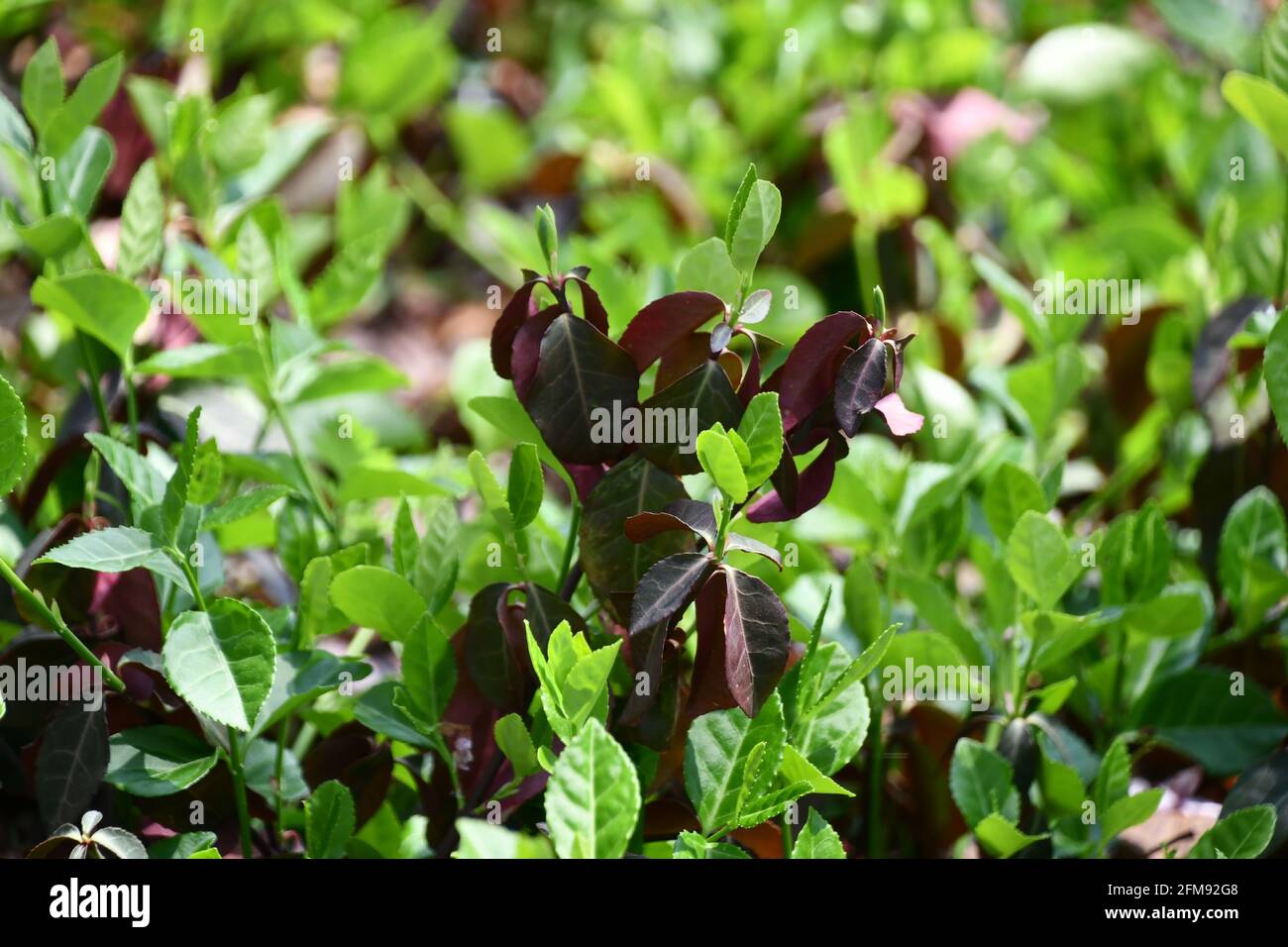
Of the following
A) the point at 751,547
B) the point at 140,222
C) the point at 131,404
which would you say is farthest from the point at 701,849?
the point at 140,222

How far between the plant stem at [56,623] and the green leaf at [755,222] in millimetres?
515

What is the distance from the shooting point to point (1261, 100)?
3.43 feet

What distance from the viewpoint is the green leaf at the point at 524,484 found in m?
0.90

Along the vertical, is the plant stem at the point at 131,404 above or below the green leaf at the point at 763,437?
above

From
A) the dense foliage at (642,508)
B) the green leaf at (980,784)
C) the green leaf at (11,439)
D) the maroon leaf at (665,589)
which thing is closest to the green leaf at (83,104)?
the dense foliage at (642,508)

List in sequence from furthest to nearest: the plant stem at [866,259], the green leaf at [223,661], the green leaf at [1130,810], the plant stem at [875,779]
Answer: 1. the plant stem at [866,259]
2. the plant stem at [875,779]
3. the green leaf at [1130,810]
4. the green leaf at [223,661]

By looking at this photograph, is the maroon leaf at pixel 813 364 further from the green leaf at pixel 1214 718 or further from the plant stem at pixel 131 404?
the plant stem at pixel 131 404

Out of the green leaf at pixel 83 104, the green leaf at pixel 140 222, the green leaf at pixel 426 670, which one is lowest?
the green leaf at pixel 426 670

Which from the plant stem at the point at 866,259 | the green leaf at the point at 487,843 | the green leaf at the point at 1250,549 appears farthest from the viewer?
the plant stem at the point at 866,259

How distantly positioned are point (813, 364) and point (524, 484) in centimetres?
21
